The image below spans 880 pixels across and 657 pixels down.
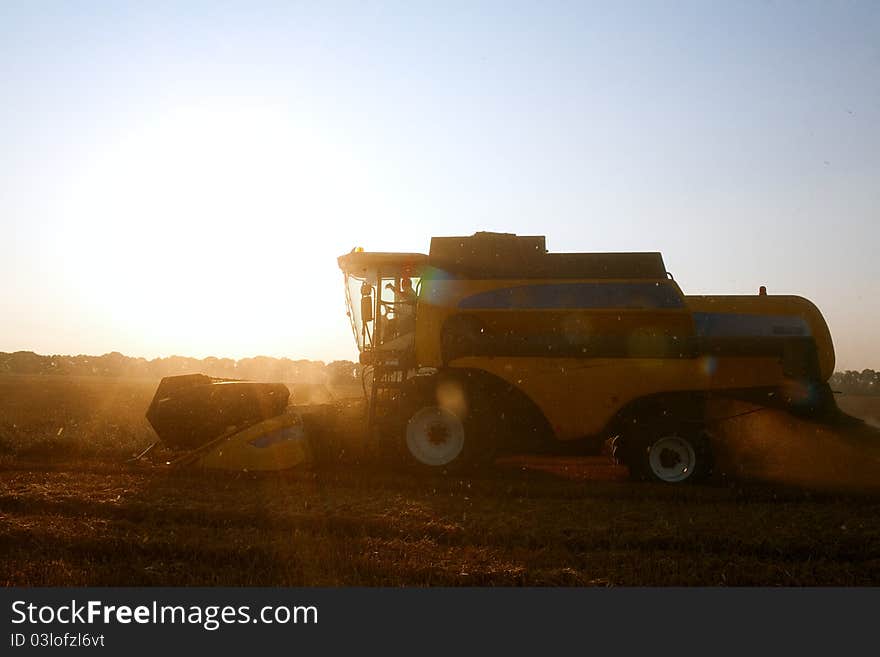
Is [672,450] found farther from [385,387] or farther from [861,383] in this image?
[861,383]

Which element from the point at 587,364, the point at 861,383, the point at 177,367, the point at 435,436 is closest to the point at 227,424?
the point at 435,436

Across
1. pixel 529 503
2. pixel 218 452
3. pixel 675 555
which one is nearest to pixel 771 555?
pixel 675 555

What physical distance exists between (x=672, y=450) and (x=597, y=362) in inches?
54.6

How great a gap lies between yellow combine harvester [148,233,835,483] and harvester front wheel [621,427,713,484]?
1cm

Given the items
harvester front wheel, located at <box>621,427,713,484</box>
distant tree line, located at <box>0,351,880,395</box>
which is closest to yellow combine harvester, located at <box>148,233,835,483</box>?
harvester front wheel, located at <box>621,427,713,484</box>

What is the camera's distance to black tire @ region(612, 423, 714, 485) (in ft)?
31.9

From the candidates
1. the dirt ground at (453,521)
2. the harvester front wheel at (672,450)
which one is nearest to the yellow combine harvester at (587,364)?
the harvester front wheel at (672,450)

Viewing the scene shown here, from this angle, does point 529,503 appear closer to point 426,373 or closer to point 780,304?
point 426,373

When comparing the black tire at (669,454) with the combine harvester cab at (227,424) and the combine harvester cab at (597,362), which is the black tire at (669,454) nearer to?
the combine harvester cab at (597,362)

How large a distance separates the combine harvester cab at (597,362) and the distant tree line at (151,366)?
32276mm

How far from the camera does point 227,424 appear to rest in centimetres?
1080

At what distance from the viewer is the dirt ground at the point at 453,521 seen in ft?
19.0

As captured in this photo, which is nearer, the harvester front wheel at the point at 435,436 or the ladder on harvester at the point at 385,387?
the harvester front wheel at the point at 435,436

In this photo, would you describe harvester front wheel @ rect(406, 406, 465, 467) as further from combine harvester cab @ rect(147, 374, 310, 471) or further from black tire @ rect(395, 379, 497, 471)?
combine harvester cab @ rect(147, 374, 310, 471)
